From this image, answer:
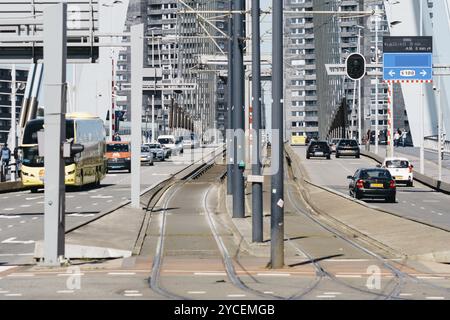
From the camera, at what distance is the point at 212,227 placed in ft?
115

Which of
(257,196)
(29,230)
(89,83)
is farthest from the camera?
(89,83)

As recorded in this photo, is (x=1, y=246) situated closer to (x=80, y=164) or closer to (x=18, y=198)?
(x=18, y=198)

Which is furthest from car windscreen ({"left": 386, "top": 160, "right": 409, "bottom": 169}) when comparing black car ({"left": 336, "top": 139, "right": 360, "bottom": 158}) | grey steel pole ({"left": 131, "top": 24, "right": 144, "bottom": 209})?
black car ({"left": 336, "top": 139, "right": 360, "bottom": 158})

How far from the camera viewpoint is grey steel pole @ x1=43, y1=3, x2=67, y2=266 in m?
22.4

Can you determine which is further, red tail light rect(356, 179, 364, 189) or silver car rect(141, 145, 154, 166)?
silver car rect(141, 145, 154, 166)

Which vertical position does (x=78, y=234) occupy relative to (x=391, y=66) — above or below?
below

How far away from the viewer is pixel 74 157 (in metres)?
56.3

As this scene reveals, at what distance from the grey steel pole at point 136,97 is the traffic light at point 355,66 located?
13.8 metres

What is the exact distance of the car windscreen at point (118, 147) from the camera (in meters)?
83.5

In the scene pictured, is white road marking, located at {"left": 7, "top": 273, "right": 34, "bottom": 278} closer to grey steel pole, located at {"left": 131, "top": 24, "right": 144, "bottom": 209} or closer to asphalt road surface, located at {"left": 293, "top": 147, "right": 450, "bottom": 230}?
asphalt road surface, located at {"left": 293, "top": 147, "right": 450, "bottom": 230}

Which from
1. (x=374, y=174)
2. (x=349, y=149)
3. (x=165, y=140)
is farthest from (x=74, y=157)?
(x=165, y=140)

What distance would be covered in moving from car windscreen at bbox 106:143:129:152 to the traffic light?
3330 cm

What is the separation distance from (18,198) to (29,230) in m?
20.9
